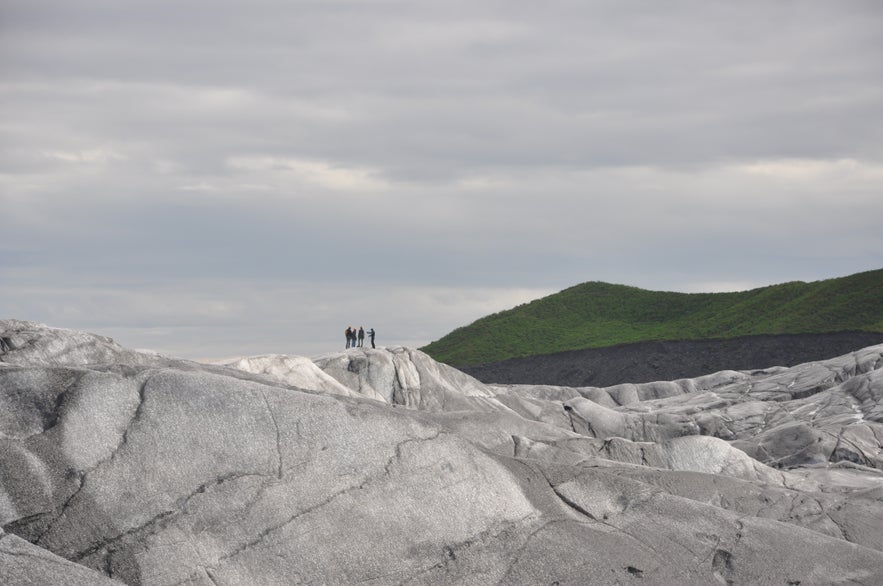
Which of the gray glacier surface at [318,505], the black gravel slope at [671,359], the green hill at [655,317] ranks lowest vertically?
the gray glacier surface at [318,505]

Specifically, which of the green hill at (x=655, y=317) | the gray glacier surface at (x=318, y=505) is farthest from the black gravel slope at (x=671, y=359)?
the gray glacier surface at (x=318, y=505)

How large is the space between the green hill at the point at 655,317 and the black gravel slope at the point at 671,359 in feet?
9.48

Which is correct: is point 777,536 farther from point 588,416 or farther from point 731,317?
point 731,317

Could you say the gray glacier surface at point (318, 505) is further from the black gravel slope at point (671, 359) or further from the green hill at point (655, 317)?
the green hill at point (655, 317)

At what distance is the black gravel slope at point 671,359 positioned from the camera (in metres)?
86.9

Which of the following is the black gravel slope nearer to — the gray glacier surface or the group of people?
the group of people

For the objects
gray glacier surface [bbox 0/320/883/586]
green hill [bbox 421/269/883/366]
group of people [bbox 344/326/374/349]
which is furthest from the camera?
green hill [bbox 421/269/883/366]

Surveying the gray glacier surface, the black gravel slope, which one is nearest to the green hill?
the black gravel slope

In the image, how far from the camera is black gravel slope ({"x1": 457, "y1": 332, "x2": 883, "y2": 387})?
285 feet

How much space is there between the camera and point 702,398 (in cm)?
5638

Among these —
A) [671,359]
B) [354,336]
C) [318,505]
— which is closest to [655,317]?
[671,359]

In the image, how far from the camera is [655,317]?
388ft

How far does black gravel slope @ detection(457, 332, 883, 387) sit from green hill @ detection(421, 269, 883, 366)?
289cm

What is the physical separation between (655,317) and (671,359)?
27.6m
